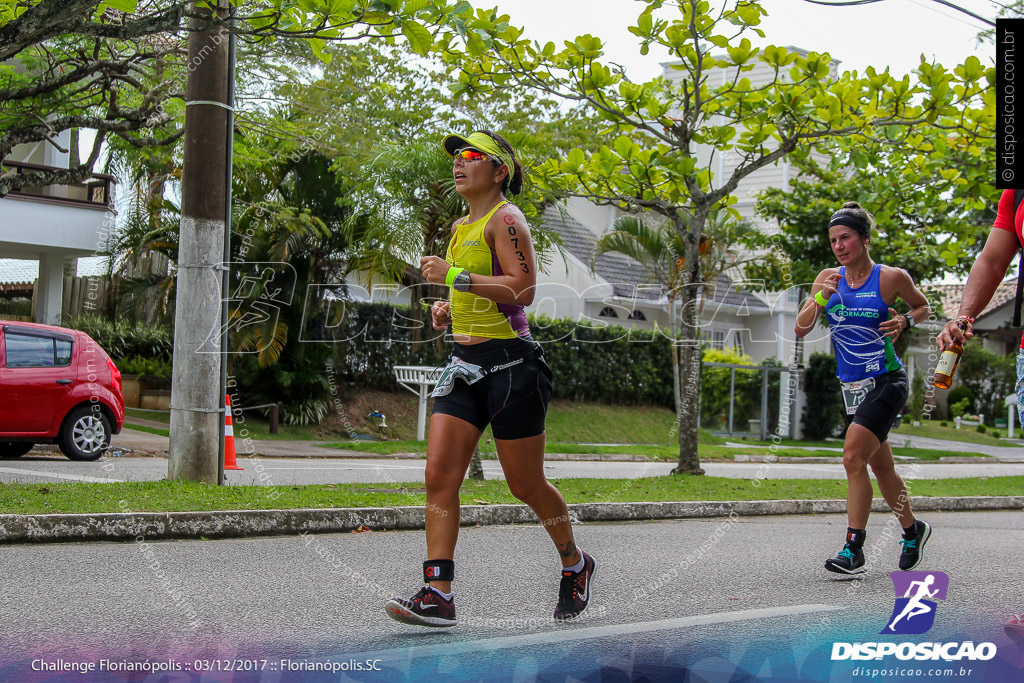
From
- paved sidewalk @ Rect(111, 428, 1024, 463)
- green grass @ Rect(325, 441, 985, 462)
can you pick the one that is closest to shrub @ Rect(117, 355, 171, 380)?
paved sidewalk @ Rect(111, 428, 1024, 463)

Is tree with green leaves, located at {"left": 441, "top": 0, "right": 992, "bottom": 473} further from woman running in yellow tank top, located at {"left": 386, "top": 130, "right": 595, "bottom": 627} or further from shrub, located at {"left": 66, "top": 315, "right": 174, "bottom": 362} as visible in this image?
shrub, located at {"left": 66, "top": 315, "right": 174, "bottom": 362}

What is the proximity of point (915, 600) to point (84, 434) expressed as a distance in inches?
387

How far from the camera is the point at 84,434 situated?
12.1 meters

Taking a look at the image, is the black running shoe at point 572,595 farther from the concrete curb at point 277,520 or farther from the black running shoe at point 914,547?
the concrete curb at point 277,520

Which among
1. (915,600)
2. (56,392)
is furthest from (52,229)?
(915,600)

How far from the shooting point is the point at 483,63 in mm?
10836

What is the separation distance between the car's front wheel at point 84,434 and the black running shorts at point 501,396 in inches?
349

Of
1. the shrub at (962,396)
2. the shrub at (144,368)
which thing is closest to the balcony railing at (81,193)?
the shrub at (144,368)

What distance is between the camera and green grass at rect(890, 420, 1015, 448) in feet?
99.6

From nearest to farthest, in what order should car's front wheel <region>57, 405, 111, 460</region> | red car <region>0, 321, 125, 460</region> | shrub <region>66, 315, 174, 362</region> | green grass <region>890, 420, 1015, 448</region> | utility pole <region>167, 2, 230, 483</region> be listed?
utility pole <region>167, 2, 230, 483</region>
red car <region>0, 321, 125, 460</region>
car's front wheel <region>57, 405, 111, 460</region>
shrub <region>66, 315, 174, 362</region>
green grass <region>890, 420, 1015, 448</region>

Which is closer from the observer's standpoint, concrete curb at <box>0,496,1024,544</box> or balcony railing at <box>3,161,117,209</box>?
concrete curb at <box>0,496,1024,544</box>

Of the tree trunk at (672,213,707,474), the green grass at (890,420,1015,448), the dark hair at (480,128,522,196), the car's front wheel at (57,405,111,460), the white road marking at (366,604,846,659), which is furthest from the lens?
the green grass at (890,420,1015,448)

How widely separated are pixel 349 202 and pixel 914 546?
14563mm

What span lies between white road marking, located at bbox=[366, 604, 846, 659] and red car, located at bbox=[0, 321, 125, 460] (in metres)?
8.56
